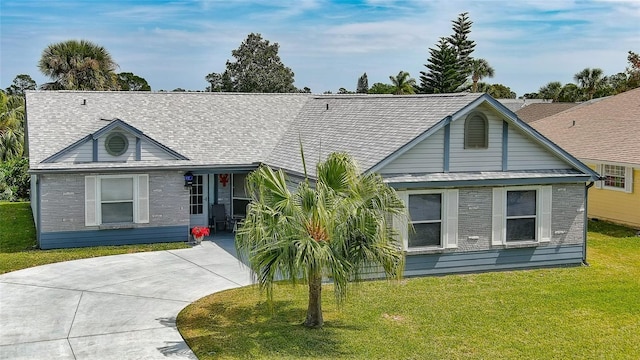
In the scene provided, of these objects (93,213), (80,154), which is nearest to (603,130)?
(93,213)

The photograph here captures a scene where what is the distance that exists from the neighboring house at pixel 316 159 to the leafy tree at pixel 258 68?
3716 cm

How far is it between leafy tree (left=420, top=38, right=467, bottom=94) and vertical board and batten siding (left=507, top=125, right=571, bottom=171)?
37401mm

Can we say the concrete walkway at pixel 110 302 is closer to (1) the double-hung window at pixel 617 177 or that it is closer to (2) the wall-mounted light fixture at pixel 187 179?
(2) the wall-mounted light fixture at pixel 187 179

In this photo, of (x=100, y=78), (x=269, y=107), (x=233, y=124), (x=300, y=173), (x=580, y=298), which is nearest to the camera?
(x=580, y=298)

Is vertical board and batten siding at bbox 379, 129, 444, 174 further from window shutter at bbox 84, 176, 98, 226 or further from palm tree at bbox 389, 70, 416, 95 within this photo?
palm tree at bbox 389, 70, 416, 95

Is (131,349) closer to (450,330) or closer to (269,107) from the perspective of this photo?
(450,330)

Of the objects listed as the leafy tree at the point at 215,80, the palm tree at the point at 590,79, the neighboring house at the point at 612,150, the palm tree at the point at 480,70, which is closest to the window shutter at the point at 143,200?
the neighboring house at the point at 612,150

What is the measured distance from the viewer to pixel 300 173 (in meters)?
16.0

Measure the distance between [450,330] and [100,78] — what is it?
3093 centimetres

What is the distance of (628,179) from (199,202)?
1444 cm

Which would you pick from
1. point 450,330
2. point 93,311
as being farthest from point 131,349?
point 450,330

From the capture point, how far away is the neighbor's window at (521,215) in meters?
15.5

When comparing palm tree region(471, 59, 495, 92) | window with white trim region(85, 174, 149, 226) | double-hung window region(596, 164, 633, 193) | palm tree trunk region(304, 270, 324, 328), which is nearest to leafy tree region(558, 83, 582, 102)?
palm tree region(471, 59, 495, 92)

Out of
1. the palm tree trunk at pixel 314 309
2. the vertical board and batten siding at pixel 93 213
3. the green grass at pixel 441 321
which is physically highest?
the vertical board and batten siding at pixel 93 213
